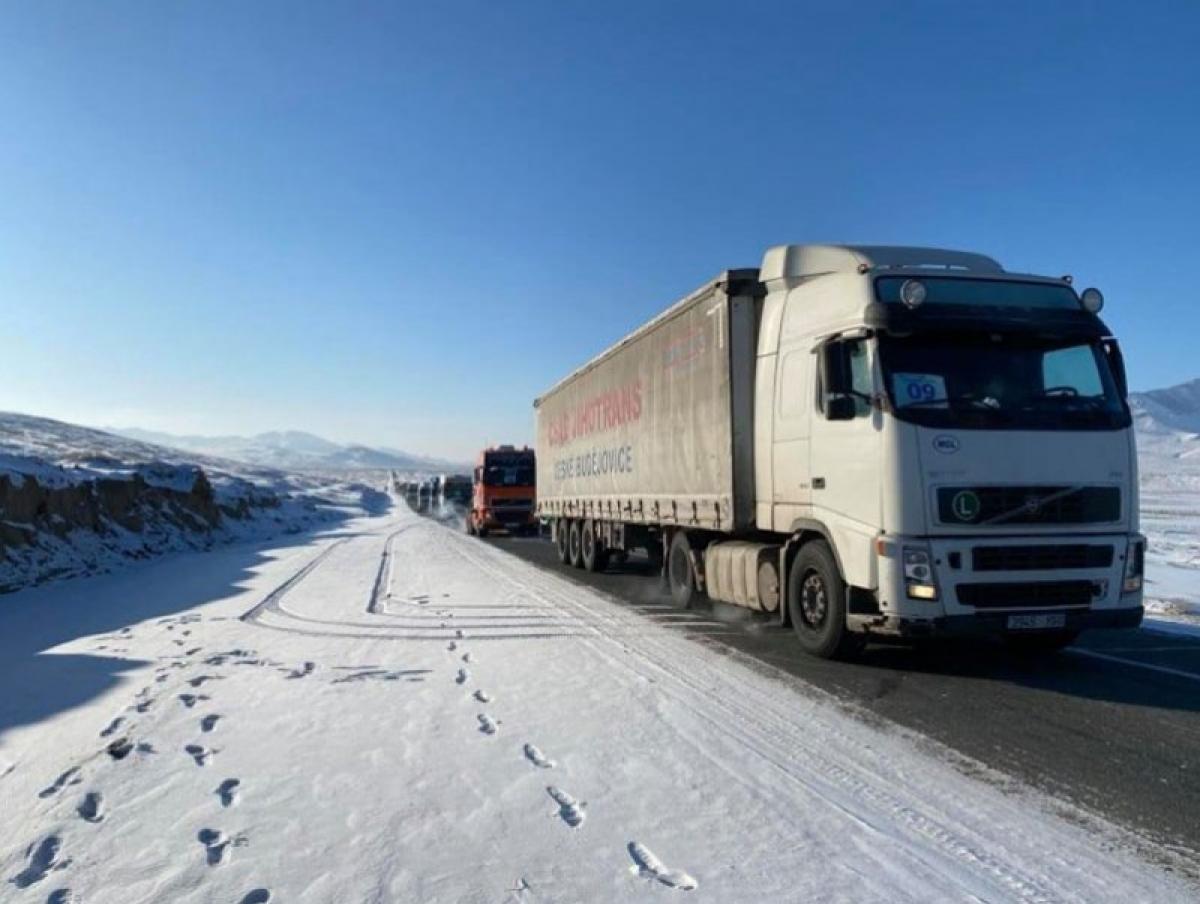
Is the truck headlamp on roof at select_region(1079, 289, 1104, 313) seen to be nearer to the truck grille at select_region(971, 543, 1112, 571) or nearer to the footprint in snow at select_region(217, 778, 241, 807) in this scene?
the truck grille at select_region(971, 543, 1112, 571)

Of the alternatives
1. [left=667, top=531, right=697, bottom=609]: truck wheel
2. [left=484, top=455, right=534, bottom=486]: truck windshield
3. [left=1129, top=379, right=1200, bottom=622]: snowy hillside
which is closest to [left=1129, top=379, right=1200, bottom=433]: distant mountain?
[left=1129, top=379, right=1200, bottom=622]: snowy hillside

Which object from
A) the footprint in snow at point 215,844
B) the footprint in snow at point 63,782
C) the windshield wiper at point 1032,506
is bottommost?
the footprint in snow at point 215,844

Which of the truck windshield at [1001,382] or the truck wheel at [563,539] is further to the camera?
the truck wheel at [563,539]

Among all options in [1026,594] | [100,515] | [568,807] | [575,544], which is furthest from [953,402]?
[100,515]

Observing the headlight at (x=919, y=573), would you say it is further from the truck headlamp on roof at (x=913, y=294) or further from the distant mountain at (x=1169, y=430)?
the distant mountain at (x=1169, y=430)

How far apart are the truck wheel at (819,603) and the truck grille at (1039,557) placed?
126 centimetres

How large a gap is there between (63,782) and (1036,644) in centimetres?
824

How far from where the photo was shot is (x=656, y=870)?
12.7 feet

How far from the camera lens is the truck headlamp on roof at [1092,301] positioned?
7.93 meters

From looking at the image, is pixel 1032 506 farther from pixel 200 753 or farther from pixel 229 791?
pixel 200 753

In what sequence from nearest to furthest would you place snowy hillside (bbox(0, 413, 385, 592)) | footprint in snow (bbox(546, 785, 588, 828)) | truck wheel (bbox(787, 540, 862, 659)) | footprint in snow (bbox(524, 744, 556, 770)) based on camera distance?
footprint in snow (bbox(546, 785, 588, 828)), footprint in snow (bbox(524, 744, 556, 770)), truck wheel (bbox(787, 540, 862, 659)), snowy hillside (bbox(0, 413, 385, 592))

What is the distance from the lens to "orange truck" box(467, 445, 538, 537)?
32.6 metres

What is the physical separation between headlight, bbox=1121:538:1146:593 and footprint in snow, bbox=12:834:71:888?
7.58 metres

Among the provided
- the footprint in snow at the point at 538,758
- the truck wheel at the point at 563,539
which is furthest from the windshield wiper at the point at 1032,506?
the truck wheel at the point at 563,539
